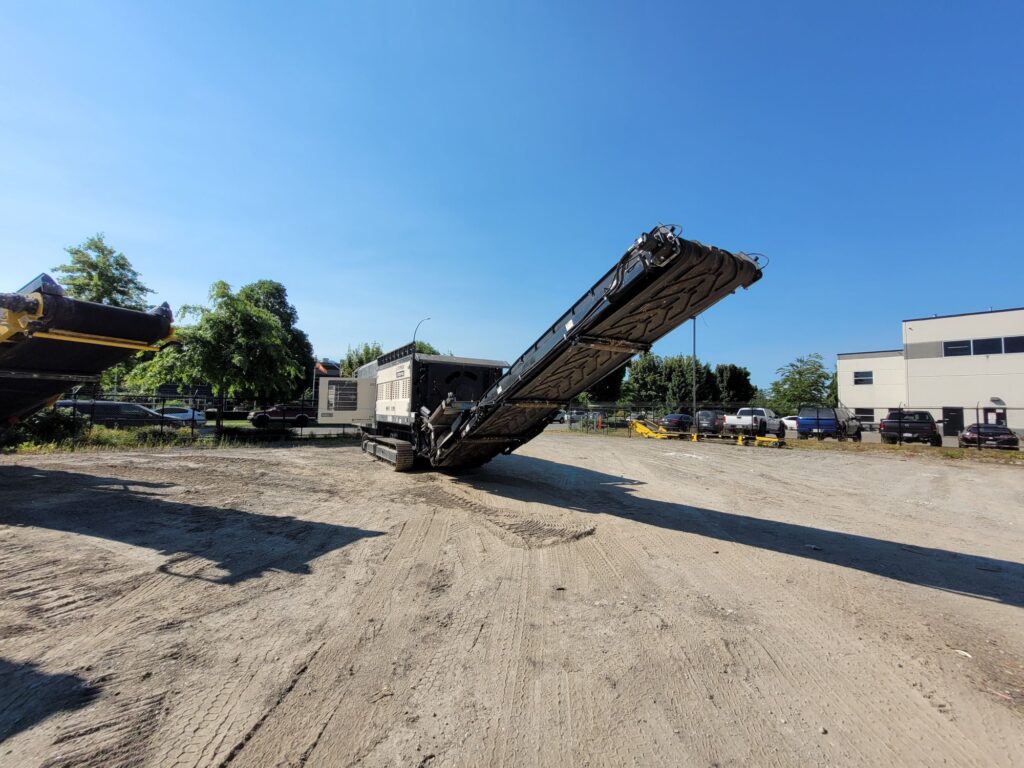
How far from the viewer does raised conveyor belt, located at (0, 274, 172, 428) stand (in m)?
6.39

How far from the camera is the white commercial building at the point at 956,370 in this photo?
31545mm

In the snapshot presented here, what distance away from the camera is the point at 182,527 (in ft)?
21.6

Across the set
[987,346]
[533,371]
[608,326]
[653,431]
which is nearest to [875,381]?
[987,346]

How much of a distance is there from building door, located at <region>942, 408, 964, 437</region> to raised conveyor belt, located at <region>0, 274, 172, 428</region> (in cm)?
4303

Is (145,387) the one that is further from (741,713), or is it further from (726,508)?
(741,713)

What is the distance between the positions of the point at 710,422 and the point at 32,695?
95.5 feet

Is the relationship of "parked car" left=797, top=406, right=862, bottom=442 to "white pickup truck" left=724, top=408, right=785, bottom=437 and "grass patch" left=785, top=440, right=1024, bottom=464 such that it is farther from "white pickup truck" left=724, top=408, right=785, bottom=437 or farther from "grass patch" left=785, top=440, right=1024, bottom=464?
"grass patch" left=785, top=440, right=1024, bottom=464

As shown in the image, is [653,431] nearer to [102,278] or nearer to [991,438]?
[991,438]

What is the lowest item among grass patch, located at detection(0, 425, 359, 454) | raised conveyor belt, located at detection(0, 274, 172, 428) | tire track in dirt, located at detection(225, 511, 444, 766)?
tire track in dirt, located at detection(225, 511, 444, 766)

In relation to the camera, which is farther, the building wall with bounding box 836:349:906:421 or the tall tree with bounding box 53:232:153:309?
the building wall with bounding box 836:349:906:421

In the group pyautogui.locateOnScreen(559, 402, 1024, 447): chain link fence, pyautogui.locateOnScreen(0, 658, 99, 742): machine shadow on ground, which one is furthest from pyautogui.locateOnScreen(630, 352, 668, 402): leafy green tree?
pyautogui.locateOnScreen(0, 658, 99, 742): machine shadow on ground

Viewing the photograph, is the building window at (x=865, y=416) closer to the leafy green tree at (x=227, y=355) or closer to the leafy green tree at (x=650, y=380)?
the leafy green tree at (x=650, y=380)

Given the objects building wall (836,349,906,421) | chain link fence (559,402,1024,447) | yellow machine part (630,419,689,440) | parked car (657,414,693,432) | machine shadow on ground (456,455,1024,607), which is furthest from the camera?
building wall (836,349,906,421)

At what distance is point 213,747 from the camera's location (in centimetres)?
251
